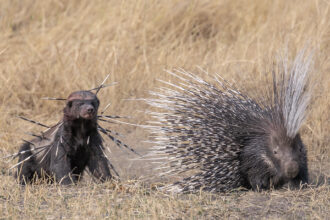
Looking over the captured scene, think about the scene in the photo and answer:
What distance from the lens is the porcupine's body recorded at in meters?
4.01

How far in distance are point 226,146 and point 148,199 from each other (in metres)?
0.79

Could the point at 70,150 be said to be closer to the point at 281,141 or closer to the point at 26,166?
the point at 26,166

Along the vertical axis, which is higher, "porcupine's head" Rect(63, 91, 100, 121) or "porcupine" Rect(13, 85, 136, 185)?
"porcupine's head" Rect(63, 91, 100, 121)

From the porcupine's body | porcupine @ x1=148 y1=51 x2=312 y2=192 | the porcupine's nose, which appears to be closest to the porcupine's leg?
the porcupine's body

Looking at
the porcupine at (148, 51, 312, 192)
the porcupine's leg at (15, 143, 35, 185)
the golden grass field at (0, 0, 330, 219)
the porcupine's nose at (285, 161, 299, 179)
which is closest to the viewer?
the golden grass field at (0, 0, 330, 219)

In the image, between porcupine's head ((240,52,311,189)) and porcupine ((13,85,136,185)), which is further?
porcupine ((13,85,136,185))

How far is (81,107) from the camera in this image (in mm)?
3895

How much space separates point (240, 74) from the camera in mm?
6164

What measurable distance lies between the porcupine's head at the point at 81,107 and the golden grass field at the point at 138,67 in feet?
1.45

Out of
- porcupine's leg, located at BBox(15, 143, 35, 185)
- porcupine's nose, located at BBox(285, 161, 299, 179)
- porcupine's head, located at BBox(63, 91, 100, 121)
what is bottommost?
porcupine's leg, located at BBox(15, 143, 35, 185)

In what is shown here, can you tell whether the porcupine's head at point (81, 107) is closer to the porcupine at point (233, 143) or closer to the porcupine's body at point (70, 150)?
the porcupine's body at point (70, 150)

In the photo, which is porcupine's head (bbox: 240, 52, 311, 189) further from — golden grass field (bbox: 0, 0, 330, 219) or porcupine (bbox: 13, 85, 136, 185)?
porcupine (bbox: 13, 85, 136, 185)

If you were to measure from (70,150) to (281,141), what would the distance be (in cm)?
141

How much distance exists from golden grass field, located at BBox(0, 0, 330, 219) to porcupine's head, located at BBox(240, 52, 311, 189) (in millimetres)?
132
